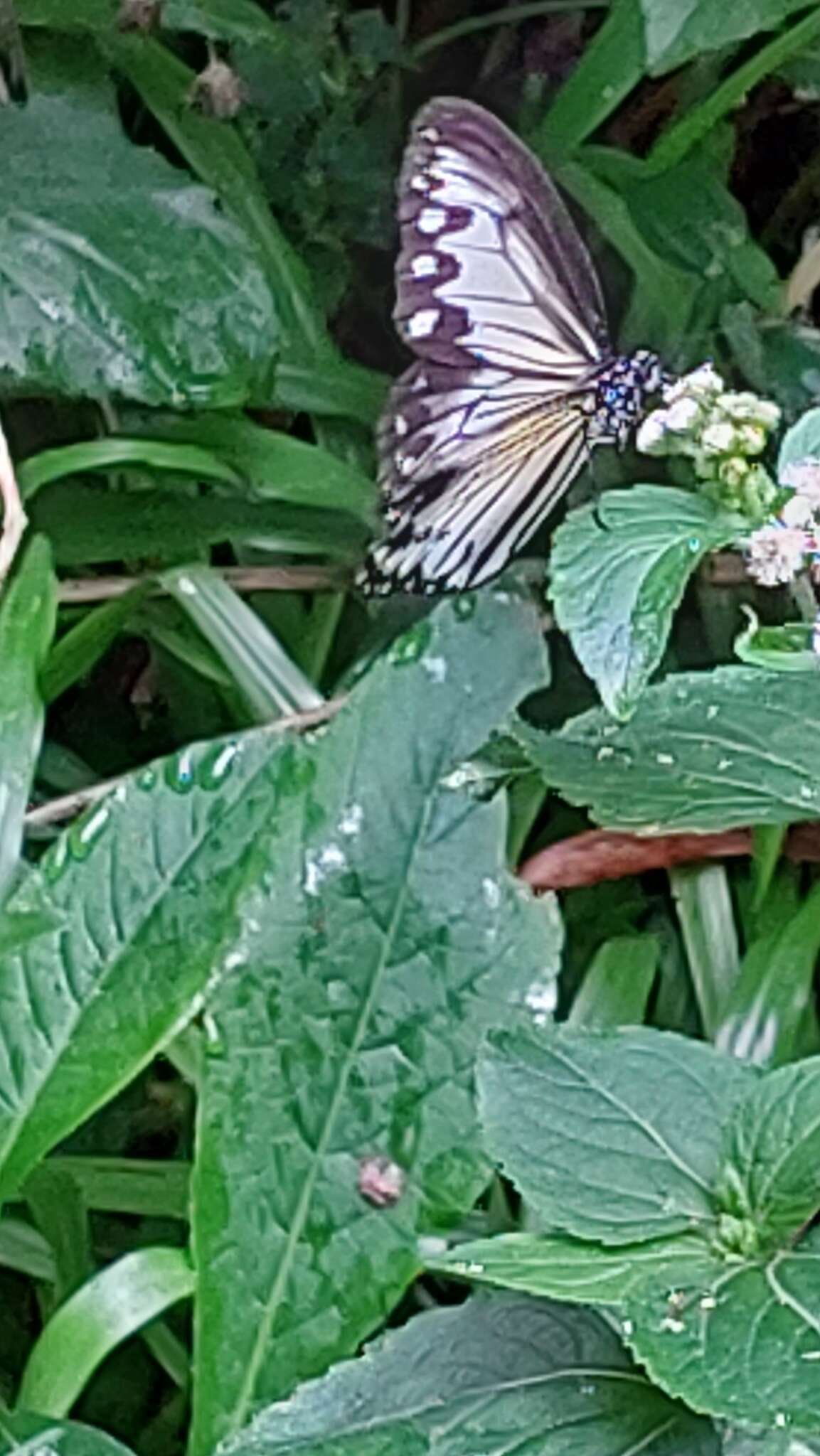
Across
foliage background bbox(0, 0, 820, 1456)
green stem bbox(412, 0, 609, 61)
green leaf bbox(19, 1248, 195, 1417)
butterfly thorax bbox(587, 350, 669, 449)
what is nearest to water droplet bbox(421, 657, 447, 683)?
foliage background bbox(0, 0, 820, 1456)

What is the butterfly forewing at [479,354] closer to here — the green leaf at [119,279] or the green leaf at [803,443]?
the green leaf at [119,279]

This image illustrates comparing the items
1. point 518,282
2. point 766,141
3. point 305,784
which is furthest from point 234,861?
point 766,141

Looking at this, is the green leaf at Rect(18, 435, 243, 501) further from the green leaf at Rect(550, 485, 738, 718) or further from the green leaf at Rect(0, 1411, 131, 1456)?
the green leaf at Rect(0, 1411, 131, 1456)

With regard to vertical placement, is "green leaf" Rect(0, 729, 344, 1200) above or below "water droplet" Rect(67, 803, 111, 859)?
below

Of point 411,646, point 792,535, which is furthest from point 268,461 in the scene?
point 792,535

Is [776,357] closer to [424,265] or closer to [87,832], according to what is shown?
[424,265]

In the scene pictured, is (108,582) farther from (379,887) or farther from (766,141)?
(766,141)
